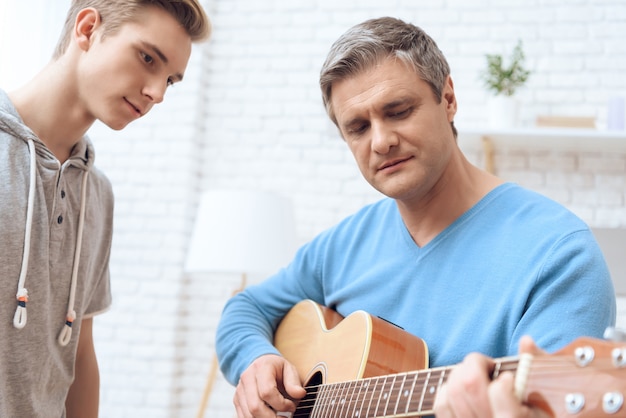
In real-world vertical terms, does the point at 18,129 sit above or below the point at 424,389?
above

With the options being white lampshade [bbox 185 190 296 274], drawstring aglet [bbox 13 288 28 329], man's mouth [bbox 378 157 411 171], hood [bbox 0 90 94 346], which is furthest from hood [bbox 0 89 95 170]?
white lampshade [bbox 185 190 296 274]

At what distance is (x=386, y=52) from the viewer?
4.62 ft

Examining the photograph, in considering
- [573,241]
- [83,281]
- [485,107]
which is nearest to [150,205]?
[485,107]

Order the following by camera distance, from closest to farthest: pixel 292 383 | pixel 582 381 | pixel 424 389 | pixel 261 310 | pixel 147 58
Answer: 1. pixel 582 381
2. pixel 424 389
3. pixel 292 383
4. pixel 147 58
5. pixel 261 310

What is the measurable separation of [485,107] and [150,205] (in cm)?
192

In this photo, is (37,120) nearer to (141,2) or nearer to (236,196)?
(141,2)

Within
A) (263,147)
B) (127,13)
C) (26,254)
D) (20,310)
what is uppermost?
(127,13)

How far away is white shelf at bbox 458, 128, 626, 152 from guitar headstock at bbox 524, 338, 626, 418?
254 cm

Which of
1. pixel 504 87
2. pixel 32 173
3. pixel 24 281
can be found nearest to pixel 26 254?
pixel 24 281

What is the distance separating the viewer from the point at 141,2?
1.56m

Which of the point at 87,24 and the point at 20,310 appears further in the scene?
the point at 87,24

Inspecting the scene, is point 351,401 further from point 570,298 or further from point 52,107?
point 52,107

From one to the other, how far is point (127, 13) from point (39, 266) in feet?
2.01

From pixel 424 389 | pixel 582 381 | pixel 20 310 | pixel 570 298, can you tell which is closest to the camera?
pixel 582 381
